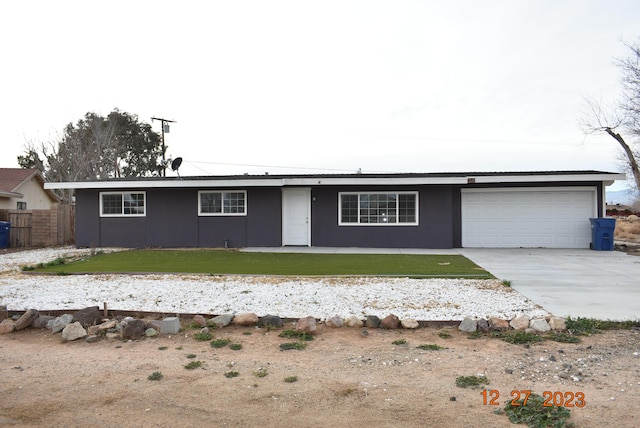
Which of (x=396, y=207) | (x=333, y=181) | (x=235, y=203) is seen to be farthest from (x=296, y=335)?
(x=235, y=203)

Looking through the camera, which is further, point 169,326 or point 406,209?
point 406,209

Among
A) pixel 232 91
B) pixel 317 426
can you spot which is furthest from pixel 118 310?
pixel 232 91

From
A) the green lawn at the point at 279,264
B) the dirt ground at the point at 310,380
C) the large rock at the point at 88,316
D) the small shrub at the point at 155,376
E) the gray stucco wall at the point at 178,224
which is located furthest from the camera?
the gray stucco wall at the point at 178,224

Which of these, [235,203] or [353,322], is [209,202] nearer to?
[235,203]

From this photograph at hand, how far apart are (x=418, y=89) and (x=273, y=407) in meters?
14.5

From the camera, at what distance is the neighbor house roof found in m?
15.7

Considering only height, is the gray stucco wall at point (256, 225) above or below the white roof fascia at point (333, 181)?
below

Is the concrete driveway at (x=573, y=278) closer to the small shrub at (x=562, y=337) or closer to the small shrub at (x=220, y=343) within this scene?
the small shrub at (x=562, y=337)

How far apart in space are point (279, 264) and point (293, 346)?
684cm

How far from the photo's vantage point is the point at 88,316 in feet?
21.6

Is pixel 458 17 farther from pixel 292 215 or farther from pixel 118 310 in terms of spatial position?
pixel 118 310

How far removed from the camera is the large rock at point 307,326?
239 inches

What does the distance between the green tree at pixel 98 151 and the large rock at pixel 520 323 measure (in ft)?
109

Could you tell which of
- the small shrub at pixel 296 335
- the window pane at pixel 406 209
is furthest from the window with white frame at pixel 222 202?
the small shrub at pixel 296 335
